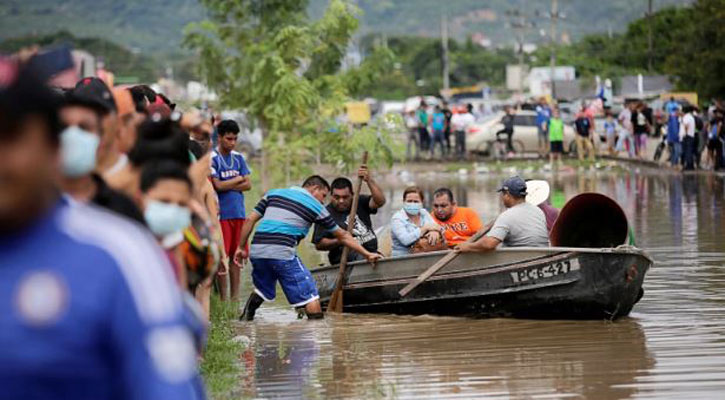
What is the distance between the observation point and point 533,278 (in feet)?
44.5

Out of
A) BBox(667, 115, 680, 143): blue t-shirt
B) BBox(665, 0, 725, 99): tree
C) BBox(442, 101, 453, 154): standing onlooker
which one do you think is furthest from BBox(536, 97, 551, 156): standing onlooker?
BBox(667, 115, 680, 143): blue t-shirt

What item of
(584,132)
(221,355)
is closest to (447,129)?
(584,132)

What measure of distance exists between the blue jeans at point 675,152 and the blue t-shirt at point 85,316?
37.6 metres

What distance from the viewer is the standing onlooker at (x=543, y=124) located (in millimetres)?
47141

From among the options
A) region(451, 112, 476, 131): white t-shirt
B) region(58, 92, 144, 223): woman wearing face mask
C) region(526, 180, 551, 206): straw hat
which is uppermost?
region(451, 112, 476, 131): white t-shirt

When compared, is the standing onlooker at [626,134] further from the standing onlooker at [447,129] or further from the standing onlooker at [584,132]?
the standing onlooker at [447,129]

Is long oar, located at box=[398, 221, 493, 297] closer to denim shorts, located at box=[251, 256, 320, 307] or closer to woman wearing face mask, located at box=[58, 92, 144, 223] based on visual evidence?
denim shorts, located at box=[251, 256, 320, 307]

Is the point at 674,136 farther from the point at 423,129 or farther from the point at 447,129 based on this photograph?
the point at 423,129

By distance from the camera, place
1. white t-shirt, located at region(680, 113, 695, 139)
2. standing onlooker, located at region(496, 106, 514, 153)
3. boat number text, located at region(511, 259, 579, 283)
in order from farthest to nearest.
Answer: standing onlooker, located at region(496, 106, 514, 153) → white t-shirt, located at region(680, 113, 695, 139) → boat number text, located at region(511, 259, 579, 283)

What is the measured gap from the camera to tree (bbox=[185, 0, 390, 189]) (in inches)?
1296

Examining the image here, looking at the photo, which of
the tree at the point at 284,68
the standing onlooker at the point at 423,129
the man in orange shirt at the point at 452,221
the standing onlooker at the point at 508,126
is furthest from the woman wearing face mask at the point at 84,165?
the standing onlooker at the point at 423,129

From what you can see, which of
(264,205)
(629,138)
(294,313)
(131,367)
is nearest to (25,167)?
(131,367)

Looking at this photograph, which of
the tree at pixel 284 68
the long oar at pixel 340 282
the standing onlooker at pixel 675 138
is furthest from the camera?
the standing onlooker at pixel 675 138

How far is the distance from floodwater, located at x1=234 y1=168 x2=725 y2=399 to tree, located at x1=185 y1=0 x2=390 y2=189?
16.1 metres
